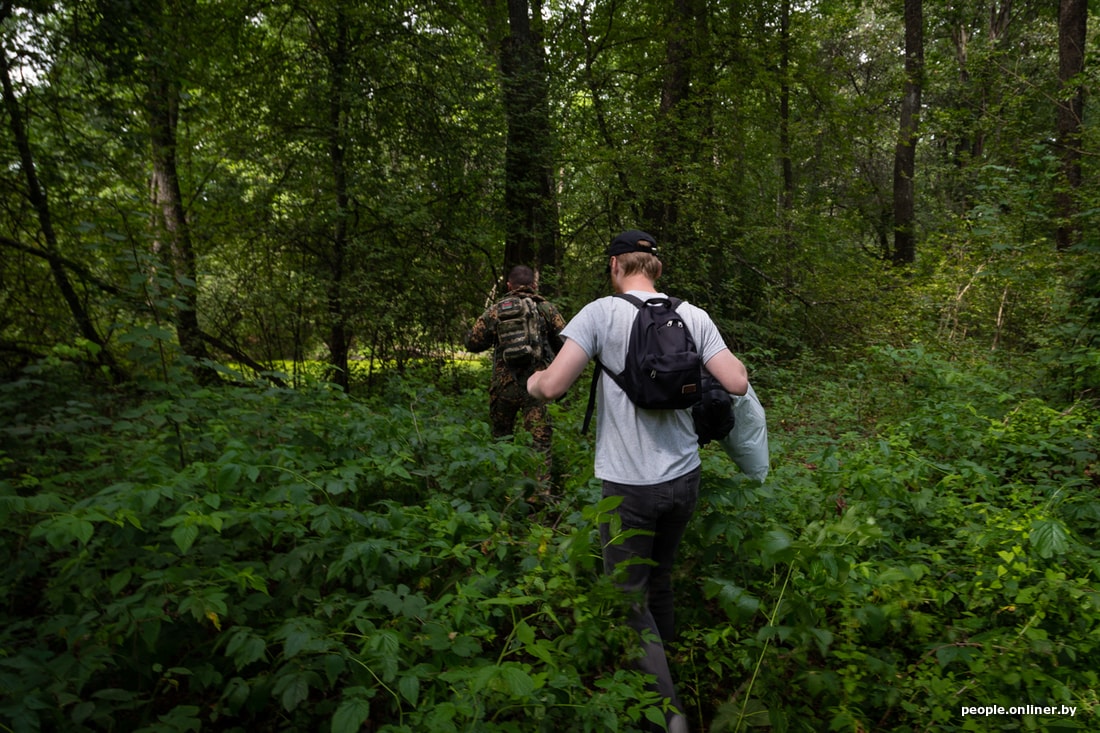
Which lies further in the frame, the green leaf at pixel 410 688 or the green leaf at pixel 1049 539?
the green leaf at pixel 1049 539

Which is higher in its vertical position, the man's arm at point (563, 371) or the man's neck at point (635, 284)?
the man's neck at point (635, 284)

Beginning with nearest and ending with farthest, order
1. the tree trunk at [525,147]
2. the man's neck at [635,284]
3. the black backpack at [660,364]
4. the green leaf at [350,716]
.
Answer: the green leaf at [350,716] → the black backpack at [660,364] → the man's neck at [635,284] → the tree trunk at [525,147]

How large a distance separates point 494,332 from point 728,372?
3102 mm

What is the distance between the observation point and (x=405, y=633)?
8.77ft

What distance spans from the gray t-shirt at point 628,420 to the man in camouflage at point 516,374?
8.82ft

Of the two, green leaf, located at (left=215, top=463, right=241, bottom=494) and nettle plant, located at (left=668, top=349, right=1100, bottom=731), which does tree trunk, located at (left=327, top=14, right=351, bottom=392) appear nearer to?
green leaf, located at (left=215, top=463, right=241, bottom=494)

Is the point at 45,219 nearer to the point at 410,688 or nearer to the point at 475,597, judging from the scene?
the point at 475,597

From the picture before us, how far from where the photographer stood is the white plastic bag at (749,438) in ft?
9.78

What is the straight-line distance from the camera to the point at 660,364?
262 cm

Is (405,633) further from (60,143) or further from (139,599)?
(60,143)

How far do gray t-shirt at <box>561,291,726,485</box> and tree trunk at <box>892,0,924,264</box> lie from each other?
13.3 m

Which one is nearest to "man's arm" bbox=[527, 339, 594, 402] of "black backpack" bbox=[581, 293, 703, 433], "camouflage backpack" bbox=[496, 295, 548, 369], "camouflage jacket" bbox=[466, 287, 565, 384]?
"black backpack" bbox=[581, 293, 703, 433]

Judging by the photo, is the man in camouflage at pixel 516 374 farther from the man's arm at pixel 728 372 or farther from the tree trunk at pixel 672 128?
the tree trunk at pixel 672 128

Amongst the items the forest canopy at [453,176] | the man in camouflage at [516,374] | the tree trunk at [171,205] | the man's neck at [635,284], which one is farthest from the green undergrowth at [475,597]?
the forest canopy at [453,176]
